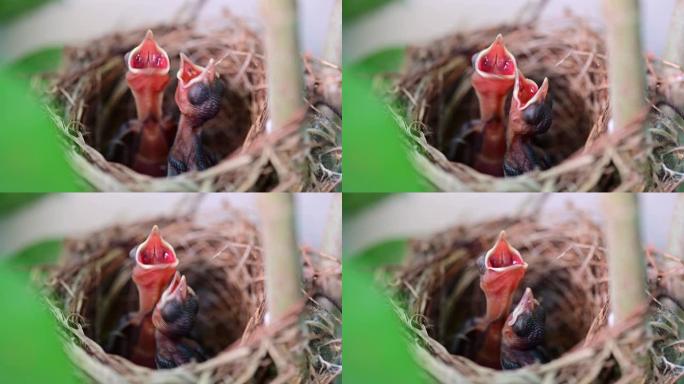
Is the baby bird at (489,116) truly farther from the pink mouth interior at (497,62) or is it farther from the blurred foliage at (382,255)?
the blurred foliage at (382,255)

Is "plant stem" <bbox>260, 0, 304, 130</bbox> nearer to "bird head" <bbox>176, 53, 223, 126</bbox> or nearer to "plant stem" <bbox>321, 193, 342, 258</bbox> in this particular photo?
"bird head" <bbox>176, 53, 223, 126</bbox>

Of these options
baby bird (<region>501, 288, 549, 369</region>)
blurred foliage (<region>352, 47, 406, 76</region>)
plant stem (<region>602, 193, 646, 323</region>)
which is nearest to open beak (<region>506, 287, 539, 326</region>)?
baby bird (<region>501, 288, 549, 369</region>)

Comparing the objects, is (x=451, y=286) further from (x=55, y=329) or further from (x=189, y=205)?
(x=55, y=329)

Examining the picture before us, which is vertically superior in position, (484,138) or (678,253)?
(484,138)

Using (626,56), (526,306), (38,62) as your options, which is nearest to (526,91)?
(626,56)

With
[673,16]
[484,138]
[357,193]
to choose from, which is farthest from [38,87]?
[673,16]

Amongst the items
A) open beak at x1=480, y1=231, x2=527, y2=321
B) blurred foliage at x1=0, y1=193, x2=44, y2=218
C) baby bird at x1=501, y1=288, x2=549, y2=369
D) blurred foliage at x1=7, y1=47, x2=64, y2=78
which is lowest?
baby bird at x1=501, y1=288, x2=549, y2=369
